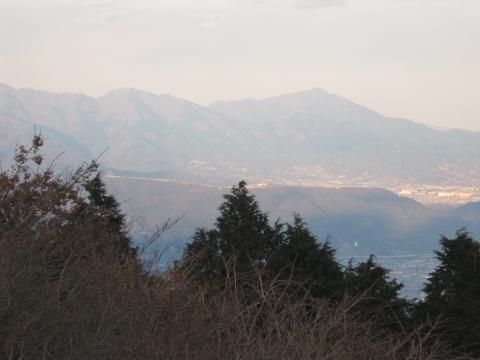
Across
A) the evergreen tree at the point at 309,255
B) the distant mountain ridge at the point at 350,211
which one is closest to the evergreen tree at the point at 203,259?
the evergreen tree at the point at 309,255

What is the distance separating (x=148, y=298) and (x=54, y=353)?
945 millimetres

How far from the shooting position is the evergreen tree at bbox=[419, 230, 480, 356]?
12765mm

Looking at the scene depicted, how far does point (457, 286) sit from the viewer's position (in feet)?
45.1

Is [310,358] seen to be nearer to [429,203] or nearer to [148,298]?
[148,298]

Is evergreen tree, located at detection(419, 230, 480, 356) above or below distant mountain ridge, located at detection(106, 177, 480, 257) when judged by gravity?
above

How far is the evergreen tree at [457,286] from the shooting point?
1276 cm

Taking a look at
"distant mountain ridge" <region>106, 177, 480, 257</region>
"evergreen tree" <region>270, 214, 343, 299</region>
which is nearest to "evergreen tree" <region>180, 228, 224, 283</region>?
"evergreen tree" <region>270, 214, 343, 299</region>

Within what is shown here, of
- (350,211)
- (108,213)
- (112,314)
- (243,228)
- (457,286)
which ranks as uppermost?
(108,213)

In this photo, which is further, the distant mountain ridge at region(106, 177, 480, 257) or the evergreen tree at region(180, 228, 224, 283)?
the distant mountain ridge at region(106, 177, 480, 257)

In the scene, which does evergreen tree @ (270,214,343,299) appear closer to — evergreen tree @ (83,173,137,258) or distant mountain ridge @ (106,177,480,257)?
evergreen tree @ (83,173,137,258)

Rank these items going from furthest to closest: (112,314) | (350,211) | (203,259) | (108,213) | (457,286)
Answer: (350,211) → (457,286) → (203,259) → (108,213) → (112,314)

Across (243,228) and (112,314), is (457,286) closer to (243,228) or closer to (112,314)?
(243,228)

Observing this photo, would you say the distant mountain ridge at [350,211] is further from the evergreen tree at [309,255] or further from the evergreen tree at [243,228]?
the evergreen tree at [309,255]

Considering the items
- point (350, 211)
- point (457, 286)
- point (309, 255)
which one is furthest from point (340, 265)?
point (350, 211)
